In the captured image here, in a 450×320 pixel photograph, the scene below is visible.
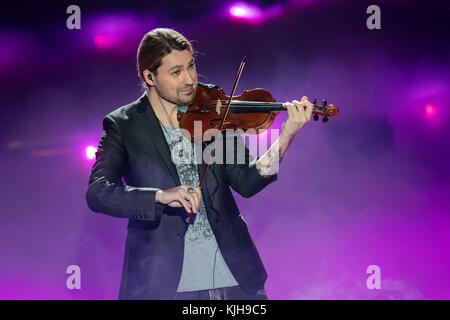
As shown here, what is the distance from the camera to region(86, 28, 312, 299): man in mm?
2008

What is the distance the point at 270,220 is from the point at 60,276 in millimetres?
1511

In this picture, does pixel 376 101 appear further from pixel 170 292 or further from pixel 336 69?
pixel 170 292

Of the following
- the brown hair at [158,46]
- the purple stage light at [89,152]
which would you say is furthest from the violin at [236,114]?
the purple stage light at [89,152]

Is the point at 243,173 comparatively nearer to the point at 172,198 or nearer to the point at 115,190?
the point at 172,198

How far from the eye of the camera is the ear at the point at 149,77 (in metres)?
2.30

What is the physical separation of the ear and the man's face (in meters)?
0.06

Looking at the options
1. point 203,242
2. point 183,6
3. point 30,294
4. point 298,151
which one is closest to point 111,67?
point 183,6

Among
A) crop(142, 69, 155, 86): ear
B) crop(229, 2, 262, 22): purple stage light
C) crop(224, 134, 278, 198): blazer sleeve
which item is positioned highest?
crop(229, 2, 262, 22): purple stage light

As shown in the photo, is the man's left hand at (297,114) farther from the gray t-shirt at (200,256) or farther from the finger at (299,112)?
the gray t-shirt at (200,256)

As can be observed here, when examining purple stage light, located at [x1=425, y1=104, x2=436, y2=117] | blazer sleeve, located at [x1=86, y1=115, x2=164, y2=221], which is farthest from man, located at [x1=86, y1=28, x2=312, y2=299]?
purple stage light, located at [x1=425, y1=104, x2=436, y2=117]

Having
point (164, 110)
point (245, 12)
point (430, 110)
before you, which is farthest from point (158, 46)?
point (430, 110)

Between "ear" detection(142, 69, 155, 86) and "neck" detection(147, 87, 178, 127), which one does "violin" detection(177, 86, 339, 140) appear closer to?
"neck" detection(147, 87, 178, 127)

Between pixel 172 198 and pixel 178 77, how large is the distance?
583mm

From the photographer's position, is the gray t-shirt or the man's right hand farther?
the gray t-shirt
